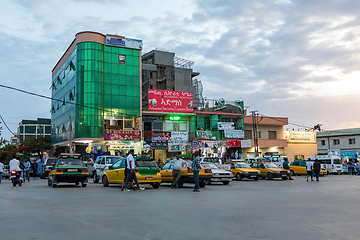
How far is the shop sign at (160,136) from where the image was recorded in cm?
4738

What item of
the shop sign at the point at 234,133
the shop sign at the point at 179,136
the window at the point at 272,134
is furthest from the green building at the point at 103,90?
the window at the point at 272,134

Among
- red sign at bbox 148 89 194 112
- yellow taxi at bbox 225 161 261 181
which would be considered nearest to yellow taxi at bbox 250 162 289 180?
yellow taxi at bbox 225 161 261 181

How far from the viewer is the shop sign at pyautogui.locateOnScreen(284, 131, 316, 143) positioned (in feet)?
193

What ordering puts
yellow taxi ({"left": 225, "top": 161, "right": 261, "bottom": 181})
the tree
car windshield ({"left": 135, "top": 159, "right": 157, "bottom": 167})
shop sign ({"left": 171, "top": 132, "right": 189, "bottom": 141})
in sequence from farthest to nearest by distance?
the tree < shop sign ({"left": 171, "top": 132, "right": 189, "bottom": 141}) < yellow taxi ({"left": 225, "top": 161, "right": 261, "bottom": 181}) < car windshield ({"left": 135, "top": 159, "right": 157, "bottom": 167})

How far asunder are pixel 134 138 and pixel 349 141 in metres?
46.7

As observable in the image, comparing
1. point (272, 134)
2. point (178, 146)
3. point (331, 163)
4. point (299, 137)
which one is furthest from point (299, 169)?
point (299, 137)

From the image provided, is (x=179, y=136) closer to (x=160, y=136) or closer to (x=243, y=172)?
(x=160, y=136)

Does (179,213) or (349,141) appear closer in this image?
(179,213)

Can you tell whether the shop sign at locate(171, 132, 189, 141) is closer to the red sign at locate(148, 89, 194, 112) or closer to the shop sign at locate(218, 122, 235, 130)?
the red sign at locate(148, 89, 194, 112)

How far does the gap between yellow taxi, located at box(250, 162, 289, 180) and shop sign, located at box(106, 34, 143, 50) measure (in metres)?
27.8

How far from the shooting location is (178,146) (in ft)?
159

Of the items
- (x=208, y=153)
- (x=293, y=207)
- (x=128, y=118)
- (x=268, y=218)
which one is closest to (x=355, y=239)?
(x=268, y=218)

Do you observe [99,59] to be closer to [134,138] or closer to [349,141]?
[134,138]

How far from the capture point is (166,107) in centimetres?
4962
